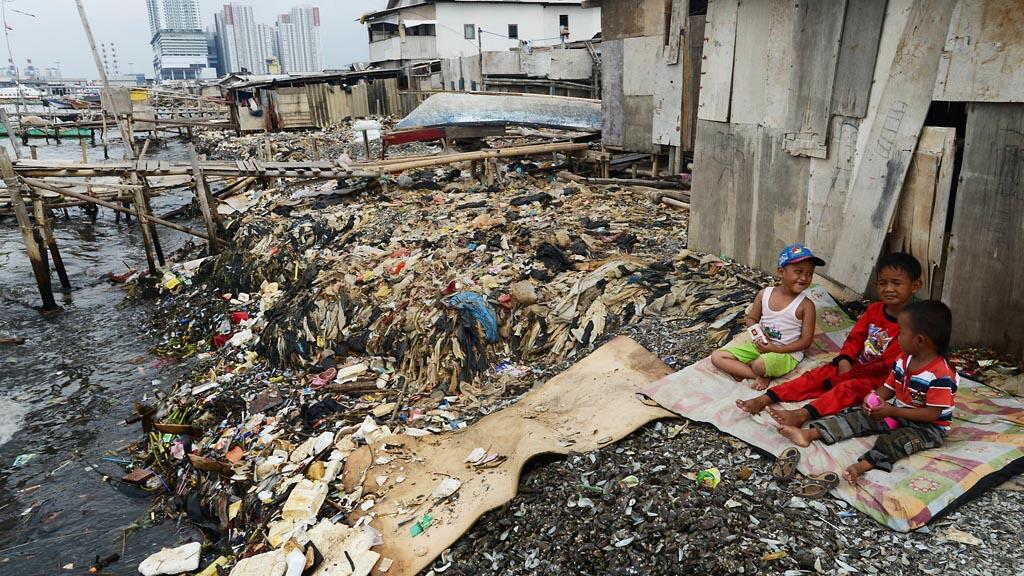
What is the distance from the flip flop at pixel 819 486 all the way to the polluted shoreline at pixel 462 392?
0.23ft

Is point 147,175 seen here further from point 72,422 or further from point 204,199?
point 72,422

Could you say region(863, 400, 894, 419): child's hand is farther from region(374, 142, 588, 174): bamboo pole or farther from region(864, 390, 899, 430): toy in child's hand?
region(374, 142, 588, 174): bamboo pole

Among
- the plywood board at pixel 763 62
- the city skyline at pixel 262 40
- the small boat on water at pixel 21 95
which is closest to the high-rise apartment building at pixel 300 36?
the city skyline at pixel 262 40

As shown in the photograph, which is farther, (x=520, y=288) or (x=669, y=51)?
(x=669, y=51)

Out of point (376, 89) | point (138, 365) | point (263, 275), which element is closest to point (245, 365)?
point (138, 365)

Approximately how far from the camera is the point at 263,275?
9711 mm

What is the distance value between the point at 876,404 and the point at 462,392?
3.36 metres

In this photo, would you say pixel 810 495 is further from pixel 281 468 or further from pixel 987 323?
pixel 281 468

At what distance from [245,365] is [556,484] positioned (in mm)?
4938

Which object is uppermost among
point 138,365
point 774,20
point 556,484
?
point 774,20

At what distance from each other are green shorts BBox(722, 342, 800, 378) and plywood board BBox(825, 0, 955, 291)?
3.51 ft

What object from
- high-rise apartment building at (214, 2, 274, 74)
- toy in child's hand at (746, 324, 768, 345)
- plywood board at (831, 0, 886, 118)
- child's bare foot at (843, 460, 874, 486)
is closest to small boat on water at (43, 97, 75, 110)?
plywood board at (831, 0, 886, 118)

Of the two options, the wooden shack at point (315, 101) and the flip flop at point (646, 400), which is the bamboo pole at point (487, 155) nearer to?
the flip flop at point (646, 400)

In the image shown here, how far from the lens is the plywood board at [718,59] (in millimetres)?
6074
